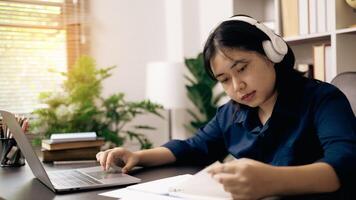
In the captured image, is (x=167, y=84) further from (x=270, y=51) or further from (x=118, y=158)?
(x=270, y=51)

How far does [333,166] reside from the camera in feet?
2.53

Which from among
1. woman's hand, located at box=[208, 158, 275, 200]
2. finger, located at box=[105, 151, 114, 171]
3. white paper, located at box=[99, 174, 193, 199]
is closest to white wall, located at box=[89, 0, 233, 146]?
finger, located at box=[105, 151, 114, 171]

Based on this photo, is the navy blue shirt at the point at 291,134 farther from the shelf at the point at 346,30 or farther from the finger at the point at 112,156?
the shelf at the point at 346,30

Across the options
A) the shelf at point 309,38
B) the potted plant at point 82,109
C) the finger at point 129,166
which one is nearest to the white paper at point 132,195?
the finger at point 129,166

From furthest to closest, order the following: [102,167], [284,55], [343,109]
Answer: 1. [102,167]
2. [284,55]
3. [343,109]

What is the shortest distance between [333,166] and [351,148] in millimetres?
76

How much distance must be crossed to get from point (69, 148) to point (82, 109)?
0.93m

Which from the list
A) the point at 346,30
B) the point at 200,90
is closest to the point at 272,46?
the point at 346,30

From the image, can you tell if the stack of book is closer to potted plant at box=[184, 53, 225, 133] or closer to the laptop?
the laptop

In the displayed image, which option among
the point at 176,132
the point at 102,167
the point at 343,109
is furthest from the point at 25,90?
the point at 343,109

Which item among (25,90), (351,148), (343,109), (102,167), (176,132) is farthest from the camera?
(176,132)

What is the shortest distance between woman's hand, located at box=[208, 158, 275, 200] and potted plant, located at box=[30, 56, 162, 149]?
1.65m

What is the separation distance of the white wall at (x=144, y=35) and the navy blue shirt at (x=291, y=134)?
5.97 ft

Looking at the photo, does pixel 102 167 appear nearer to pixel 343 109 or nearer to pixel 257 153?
pixel 257 153
